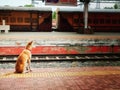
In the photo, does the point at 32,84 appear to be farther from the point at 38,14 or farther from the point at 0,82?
the point at 38,14

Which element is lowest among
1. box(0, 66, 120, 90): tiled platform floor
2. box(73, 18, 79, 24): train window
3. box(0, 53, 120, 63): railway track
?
box(0, 53, 120, 63): railway track

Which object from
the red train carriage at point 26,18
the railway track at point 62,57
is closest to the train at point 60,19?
the red train carriage at point 26,18

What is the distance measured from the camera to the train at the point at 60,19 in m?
26.7

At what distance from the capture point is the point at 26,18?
2686 centimetres

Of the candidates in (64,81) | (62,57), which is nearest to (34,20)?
(62,57)

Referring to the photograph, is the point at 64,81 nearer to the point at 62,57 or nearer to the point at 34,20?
the point at 62,57

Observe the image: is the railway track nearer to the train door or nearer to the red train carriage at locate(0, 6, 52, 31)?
the red train carriage at locate(0, 6, 52, 31)

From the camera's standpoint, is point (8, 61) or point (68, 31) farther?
point (68, 31)

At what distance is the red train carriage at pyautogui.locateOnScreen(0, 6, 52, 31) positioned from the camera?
26.6m

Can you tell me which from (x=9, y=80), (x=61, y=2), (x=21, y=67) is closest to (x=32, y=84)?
(x=9, y=80)

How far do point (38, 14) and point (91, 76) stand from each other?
69.2ft

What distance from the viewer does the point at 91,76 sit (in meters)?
6.96

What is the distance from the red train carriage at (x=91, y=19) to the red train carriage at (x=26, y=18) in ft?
5.56

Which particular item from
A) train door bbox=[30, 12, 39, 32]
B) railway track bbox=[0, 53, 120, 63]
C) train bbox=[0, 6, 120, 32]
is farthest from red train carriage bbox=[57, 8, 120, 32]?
railway track bbox=[0, 53, 120, 63]
